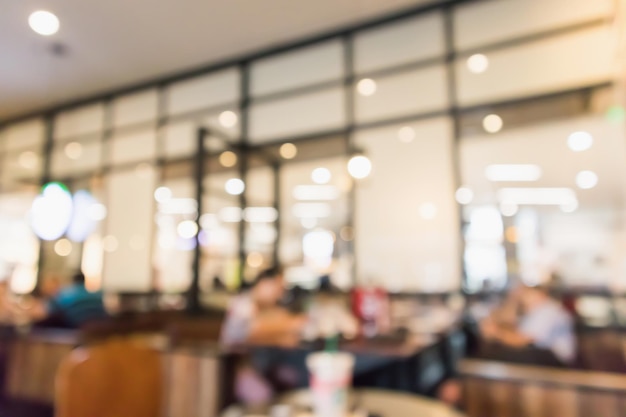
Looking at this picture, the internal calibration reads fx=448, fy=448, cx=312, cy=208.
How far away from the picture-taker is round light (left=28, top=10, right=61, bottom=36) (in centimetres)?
404

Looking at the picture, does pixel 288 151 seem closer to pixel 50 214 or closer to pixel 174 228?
pixel 174 228

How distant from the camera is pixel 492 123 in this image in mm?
3658

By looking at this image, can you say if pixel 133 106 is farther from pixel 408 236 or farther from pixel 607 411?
pixel 607 411

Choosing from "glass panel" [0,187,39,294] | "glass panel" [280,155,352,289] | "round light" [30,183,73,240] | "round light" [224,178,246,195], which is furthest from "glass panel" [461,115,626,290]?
"glass panel" [0,187,39,294]

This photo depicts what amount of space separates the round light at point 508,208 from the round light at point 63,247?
5215mm

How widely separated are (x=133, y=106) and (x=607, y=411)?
5.55m

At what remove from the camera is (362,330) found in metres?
3.49

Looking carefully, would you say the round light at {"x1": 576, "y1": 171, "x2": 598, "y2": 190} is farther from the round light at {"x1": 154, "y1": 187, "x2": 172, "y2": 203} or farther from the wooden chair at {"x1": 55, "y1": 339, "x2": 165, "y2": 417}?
the round light at {"x1": 154, "y1": 187, "x2": 172, "y2": 203}

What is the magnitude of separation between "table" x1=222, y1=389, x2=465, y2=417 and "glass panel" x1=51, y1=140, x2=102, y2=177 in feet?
16.9

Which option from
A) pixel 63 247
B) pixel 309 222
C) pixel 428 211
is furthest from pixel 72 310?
pixel 428 211

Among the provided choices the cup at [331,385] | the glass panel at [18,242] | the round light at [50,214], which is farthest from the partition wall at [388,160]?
the cup at [331,385]

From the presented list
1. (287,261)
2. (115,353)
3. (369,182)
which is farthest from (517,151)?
(115,353)

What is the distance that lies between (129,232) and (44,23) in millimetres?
2382

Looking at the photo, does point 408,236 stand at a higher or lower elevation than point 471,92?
lower
